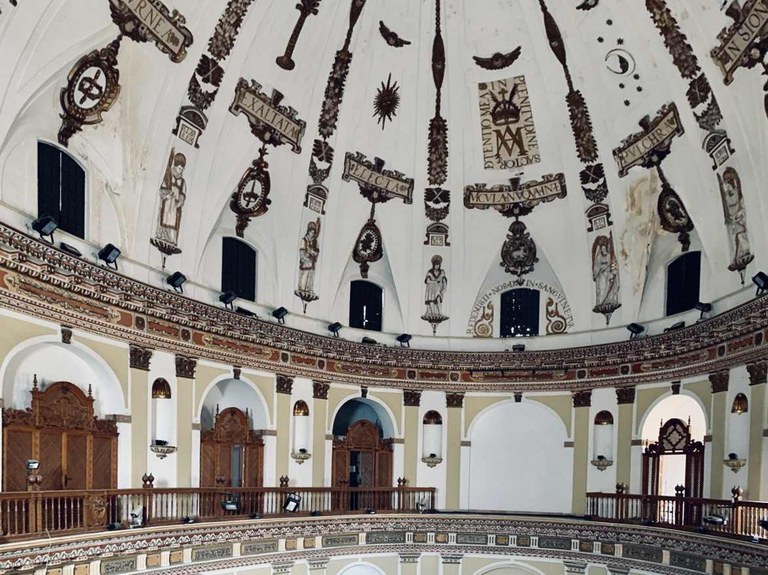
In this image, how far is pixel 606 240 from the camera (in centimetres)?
2111

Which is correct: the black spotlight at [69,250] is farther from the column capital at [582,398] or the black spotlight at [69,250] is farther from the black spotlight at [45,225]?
the column capital at [582,398]

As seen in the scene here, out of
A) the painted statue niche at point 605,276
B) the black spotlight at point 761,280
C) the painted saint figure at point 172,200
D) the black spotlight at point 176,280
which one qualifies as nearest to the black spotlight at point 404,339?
the painted statue niche at point 605,276

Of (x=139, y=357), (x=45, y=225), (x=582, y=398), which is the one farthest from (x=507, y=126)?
(x=45, y=225)

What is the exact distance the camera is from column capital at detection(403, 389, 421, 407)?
22125 millimetres

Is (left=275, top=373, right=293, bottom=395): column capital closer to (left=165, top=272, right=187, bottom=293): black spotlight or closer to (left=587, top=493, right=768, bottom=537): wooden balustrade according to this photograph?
(left=165, top=272, right=187, bottom=293): black spotlight

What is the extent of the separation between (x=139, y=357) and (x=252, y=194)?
595 centimetres

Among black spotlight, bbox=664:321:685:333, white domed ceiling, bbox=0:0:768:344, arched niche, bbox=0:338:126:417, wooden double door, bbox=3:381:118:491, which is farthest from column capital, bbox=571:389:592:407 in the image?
wooden double door, bbox=3:381:118:491

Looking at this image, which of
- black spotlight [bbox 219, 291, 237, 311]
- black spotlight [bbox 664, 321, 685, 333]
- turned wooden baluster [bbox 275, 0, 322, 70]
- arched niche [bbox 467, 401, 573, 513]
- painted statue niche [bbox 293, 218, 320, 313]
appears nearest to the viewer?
turned wooden baluster [bbox 275, 0, 322, 70]

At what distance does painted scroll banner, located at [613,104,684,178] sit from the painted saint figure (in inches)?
491

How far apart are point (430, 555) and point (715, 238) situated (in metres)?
12.6

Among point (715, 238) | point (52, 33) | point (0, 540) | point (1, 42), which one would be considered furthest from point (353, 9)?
point (0, 540)

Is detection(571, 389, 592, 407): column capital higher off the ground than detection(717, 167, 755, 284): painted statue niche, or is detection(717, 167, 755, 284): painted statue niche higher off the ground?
detection(717, 167, 755, 284): painted statue niche

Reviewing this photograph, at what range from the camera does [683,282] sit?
19.0m

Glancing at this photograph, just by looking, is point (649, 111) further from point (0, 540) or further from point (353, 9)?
point (0, 540)
